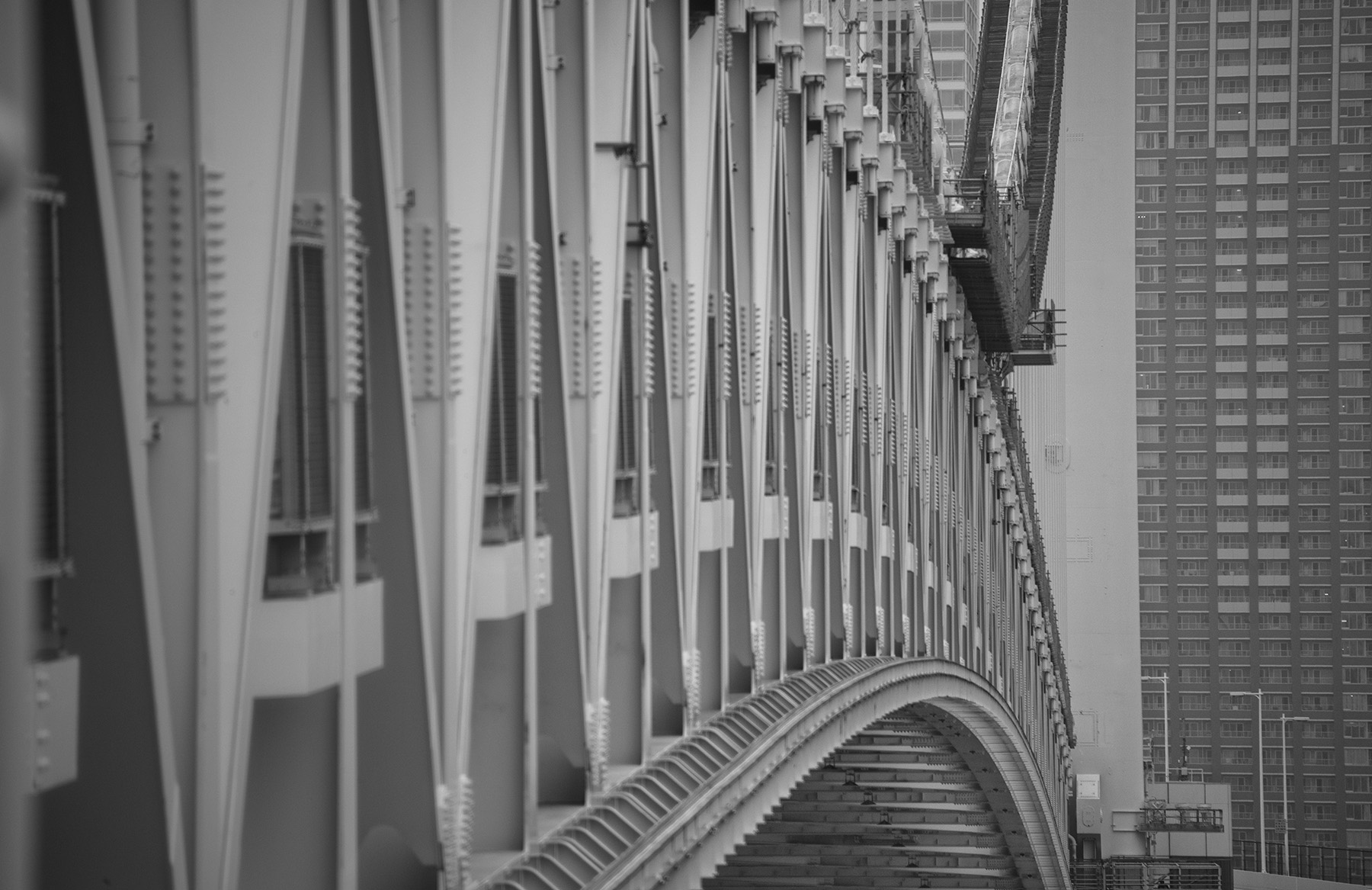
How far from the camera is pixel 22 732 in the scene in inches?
208

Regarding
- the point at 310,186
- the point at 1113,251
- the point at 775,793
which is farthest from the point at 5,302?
the point at 1113,251

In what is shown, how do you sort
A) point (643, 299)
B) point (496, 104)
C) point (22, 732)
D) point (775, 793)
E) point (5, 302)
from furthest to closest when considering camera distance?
point (775, 793)
point (643, 299)
point (496, 104)
point (22, 732)
point (5, 302)

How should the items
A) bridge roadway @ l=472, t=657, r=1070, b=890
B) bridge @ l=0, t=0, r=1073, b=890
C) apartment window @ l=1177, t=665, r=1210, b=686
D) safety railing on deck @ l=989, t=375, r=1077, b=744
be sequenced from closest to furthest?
1. bridge @ l=0, t=0, r=1073, b=890
2. bridge roadway @ l=472, t=657, r=1070, b=890
3. safety railing on deck @ l=989, t=375, r=1077, b=744
4. apartment window @ l=1177, t=665, r=1210, b=686

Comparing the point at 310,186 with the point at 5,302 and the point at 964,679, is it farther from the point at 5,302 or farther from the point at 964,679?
the point at 964,679

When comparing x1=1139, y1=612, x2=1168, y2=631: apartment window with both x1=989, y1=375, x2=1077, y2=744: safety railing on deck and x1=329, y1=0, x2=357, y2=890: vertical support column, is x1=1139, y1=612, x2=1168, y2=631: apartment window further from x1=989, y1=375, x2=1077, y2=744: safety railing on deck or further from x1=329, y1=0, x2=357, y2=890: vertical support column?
x1=329, y1=0, x2=357, y2=890: vertical support column

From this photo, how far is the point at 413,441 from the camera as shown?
824cm

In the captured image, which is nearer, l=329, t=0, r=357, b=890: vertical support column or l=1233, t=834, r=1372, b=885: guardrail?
l=329, t=0, r=357, b=890: vertical support column

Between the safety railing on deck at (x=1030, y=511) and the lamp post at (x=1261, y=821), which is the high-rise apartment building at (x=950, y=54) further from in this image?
the lamp post at (x=1261, y=821)

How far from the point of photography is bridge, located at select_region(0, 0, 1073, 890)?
592 centimetres

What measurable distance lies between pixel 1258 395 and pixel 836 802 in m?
93.5

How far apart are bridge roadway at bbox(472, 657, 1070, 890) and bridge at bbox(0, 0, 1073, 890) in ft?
0.27

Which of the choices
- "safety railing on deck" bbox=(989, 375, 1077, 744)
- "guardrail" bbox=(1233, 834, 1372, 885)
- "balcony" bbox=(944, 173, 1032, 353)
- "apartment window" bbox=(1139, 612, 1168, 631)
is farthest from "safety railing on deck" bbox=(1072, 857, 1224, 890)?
"apartment window" bbox=(1139, 612, 1168, 631)

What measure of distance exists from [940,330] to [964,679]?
733cm

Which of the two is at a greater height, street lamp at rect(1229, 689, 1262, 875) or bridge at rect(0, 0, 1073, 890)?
bridge at rect(0, 0, 1073, 890)
